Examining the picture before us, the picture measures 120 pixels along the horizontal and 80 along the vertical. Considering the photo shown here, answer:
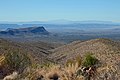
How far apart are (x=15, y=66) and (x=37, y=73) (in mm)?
1106

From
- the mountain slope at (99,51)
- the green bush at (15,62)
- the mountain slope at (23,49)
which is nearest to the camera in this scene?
the green bush at (15,62)

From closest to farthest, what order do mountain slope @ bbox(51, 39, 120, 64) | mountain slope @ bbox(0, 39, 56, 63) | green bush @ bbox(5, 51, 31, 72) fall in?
green bush @ bbox(5, 51, 31, 72)
mountain slope @ bbox(0, 39, 56, 63)
mountain slope @ bbox(51, 39, 120, 64)

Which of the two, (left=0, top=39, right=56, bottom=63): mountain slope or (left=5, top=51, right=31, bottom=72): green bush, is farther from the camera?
(left=0, top=39, right=56, bottom=63): mountain slope

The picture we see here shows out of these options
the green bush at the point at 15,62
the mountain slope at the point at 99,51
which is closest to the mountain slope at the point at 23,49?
the mountain slope at the point at 99,51

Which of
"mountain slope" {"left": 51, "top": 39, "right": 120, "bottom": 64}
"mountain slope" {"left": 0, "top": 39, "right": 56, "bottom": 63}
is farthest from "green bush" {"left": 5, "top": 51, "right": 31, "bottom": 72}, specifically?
"mountain slope" {"left": 51, "top": 39, "right": 120, "bottom": 64}

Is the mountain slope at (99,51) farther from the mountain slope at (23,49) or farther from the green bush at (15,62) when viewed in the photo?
the green bush at (15,62)

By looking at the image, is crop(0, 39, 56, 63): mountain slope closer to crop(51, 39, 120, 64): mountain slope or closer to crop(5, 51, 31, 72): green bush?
crop(51, 39, 120, 64): mountain slope

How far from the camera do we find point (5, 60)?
45.6 feet

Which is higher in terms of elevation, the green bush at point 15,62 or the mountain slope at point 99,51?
the green bush at point 15,62

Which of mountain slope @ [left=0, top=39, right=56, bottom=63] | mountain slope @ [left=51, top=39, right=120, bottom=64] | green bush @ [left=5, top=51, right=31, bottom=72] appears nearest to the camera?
green bush @ [left=5, top=51, right=31, bottom=72]

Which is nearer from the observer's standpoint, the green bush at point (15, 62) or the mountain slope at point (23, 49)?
the green bush at point (15, 62)

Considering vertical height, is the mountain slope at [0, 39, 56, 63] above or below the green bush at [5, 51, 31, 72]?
below

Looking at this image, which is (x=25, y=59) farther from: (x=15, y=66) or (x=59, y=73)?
(x=59, y=73)

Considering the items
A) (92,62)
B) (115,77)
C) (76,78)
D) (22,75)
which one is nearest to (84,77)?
(76,78)
